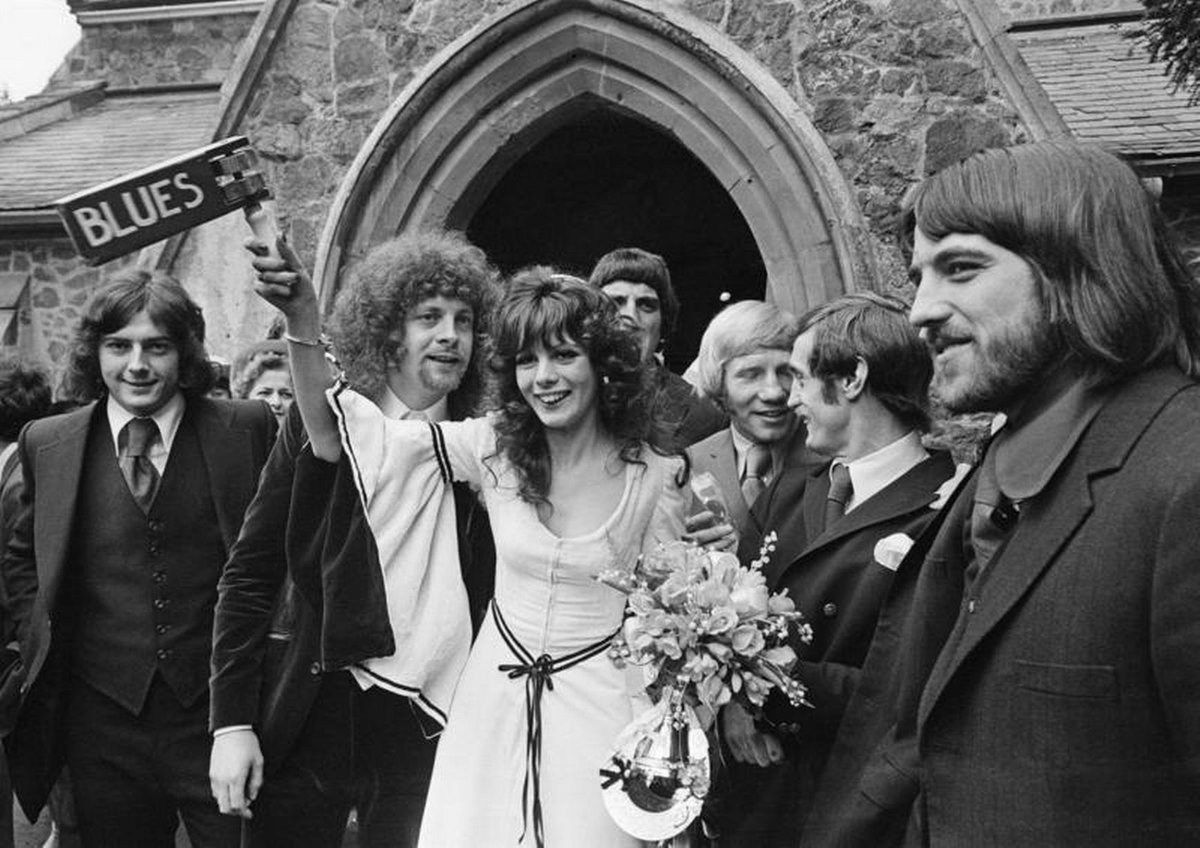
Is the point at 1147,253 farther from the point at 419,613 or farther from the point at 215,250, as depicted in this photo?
the point at 215,250

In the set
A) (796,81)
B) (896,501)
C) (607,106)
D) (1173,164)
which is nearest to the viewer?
(896,501)

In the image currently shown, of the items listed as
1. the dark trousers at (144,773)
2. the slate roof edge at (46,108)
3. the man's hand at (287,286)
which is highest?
the slate roof edge at (46,108)

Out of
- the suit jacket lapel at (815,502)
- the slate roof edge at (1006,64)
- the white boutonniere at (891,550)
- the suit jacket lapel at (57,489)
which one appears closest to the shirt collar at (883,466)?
the suit jacket lapel at (815,502)

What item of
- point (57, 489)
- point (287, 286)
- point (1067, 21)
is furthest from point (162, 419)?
point (1067, 21)

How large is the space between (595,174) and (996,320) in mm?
9366

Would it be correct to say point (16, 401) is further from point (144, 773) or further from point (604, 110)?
point (604, 110)

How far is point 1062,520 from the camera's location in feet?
5.16

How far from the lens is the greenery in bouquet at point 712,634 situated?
234 centimetres

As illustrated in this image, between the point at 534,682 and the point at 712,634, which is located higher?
the point at 712,634

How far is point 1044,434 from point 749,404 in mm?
1873

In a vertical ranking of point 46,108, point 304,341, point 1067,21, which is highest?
point 1067,21

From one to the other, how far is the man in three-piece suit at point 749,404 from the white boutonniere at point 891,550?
894mm

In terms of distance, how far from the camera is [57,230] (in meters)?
9.54

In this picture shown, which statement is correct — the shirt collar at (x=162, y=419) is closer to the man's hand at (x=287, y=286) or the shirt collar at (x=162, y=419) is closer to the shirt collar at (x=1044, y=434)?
the man's hand at (x=287, y=286)
